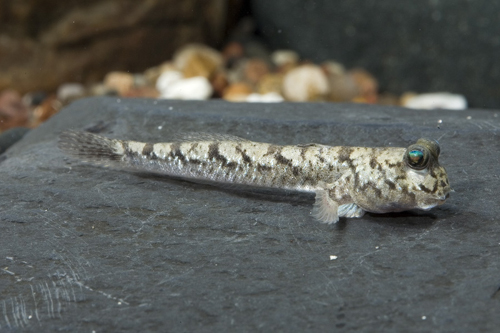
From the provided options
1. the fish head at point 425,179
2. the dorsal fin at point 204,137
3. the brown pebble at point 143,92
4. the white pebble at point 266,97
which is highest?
the brown pebble at point 143,92

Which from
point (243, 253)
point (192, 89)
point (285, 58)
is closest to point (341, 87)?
point (285, 58)

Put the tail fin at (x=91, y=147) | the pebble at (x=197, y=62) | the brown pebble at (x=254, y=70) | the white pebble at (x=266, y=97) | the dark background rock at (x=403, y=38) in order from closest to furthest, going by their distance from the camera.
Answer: the tail fin at (x=91, y=147), the dark background rock at (x=403, y=38), the white pebble at (x=266, y=97), the pebble at (x=197, y=62), the brown pebble at (x=254, y=70)

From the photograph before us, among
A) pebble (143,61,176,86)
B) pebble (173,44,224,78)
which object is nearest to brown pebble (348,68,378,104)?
pebble (173,44,224,78)

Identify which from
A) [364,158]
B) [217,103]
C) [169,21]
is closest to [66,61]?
[169,21]

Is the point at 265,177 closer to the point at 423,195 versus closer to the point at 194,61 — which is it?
the point at 423,195

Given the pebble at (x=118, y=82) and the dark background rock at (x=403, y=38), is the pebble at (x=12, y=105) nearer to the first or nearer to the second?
the pebble at (x=118, y=82)

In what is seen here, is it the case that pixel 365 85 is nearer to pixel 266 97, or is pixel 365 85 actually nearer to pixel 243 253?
pixel 266 97

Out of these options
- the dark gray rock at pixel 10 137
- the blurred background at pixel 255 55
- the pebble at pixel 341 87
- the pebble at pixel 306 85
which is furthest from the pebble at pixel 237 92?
the dark gray rock at pixel 10 137
